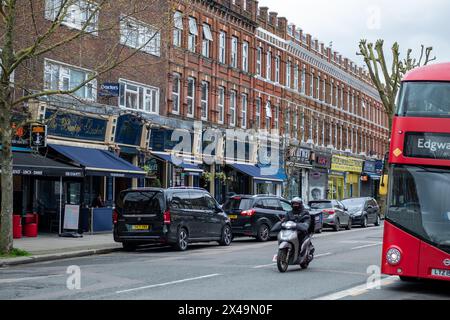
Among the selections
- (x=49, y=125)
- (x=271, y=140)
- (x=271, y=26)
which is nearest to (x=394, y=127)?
(x=49, y=125)

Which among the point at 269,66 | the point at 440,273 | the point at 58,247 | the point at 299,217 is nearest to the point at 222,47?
the point at 269,66

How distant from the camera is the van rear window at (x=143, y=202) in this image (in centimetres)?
2077

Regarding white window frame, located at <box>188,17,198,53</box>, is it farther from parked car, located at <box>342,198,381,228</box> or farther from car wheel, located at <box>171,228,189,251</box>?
car wheel, located at <box>171,228,189,251</box>

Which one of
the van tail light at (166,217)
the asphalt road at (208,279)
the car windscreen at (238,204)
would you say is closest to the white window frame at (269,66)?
the car windscreen at (238,204)

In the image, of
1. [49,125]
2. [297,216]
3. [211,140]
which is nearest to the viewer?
[297,216]

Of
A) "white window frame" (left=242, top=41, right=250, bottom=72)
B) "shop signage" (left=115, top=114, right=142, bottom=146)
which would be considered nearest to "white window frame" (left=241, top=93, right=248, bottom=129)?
"white window frame" (left=242, top=41, right=250, bottom=72)

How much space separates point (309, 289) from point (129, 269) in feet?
15.9

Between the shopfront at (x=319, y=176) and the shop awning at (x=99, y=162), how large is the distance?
24838 millimetres

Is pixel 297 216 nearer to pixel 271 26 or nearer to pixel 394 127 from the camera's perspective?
pixel 394 127

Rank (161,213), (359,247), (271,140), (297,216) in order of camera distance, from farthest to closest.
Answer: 1. (271,140)
2. (359,247)
3. (161,213)
4. (297,216)

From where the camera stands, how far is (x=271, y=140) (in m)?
45.2

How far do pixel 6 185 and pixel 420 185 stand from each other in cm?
1111

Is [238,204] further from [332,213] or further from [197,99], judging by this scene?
[197,99]

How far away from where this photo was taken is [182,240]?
2127 centimetres
